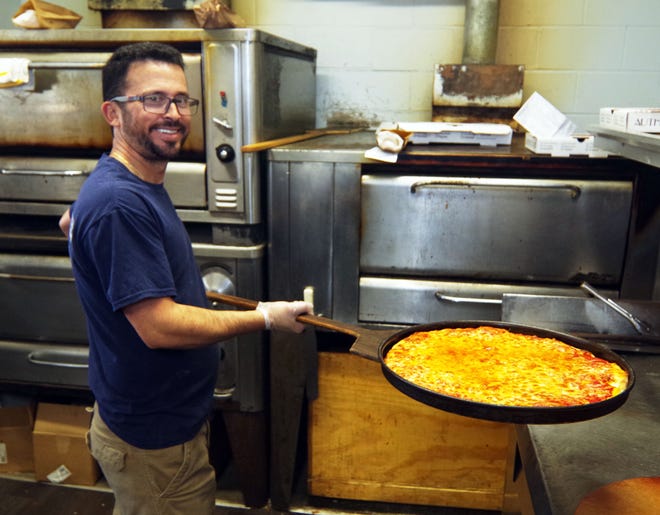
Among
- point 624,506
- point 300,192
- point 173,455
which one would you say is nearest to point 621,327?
point 624,506

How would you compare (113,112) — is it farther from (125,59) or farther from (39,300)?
(39,300)

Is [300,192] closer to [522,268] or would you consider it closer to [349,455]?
[522,268]

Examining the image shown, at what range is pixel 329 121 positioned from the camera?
9.04 ft

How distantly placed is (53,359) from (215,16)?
137 cm

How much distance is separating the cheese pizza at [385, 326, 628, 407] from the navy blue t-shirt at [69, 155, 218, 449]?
1.81 feet

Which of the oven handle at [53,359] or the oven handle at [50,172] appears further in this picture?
the oven handle at [53,359]

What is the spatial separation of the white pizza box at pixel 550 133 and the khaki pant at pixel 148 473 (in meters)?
1.37

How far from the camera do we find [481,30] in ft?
7.94

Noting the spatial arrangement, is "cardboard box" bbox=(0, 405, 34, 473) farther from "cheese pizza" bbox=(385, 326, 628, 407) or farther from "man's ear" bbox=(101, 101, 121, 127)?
"cheese pizza" bbox=(385, 326, 628, 407)

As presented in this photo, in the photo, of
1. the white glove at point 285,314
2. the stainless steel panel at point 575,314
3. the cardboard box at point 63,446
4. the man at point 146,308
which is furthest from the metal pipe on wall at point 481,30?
the cardboard box at point 63,446

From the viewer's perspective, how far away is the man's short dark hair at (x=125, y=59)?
1435 mm

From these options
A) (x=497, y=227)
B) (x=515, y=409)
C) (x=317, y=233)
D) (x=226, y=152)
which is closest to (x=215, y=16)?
(x=226, y=152)

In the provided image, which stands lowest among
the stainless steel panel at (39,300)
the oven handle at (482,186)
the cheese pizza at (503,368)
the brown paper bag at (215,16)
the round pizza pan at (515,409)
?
the stainless steel panel at (39,300)

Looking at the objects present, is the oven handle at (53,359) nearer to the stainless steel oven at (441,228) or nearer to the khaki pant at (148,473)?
the khaki pant at (148,473)
